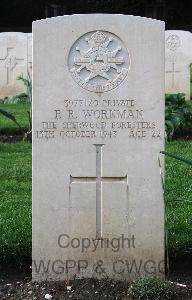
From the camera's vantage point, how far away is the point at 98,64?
3.91 m

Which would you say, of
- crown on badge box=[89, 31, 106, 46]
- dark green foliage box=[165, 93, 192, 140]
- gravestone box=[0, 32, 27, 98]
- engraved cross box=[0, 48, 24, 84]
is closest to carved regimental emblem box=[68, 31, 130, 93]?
crown on badge box=[89, 31, 106, 46]

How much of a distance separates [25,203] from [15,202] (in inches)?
3.8

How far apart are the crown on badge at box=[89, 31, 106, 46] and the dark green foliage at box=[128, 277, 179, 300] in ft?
4.33

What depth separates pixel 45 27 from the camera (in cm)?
388

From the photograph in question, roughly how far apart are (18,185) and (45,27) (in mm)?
2529

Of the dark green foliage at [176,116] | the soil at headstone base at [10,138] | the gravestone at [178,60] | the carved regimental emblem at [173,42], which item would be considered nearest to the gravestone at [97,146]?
the dark green foliage at [176,116]

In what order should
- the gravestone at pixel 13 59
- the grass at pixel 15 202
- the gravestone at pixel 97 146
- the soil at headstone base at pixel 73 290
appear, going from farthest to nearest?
the gravestone at pixel 13 59
the grass at pixel 15 202
the gravestone at pixel 97 146
the soil at headstone base at pixel 73 290

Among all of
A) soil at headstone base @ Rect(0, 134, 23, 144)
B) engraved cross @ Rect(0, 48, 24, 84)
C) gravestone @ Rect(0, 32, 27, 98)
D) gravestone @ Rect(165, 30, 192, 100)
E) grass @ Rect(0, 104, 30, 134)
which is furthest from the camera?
engraved cross @ Rect(0, 48, 24, 84)

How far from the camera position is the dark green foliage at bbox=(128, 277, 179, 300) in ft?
11.8

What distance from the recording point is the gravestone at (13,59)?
13.3 m

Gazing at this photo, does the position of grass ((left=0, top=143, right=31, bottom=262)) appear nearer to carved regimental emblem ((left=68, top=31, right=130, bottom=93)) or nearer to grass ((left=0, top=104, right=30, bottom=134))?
grass ((left=0, top=104, right=30, bottom=134))

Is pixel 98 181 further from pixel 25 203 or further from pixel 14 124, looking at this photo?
pixel 14 124

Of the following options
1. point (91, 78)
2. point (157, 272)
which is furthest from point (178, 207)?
point (91, 78)

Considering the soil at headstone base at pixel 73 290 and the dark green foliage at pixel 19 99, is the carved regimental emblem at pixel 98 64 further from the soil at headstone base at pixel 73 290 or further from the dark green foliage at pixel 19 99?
the dark green foliage at pixel 19 99
